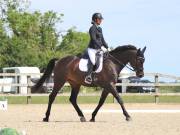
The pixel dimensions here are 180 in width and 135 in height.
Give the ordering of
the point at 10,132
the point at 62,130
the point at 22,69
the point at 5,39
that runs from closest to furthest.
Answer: the point at 10,132, the point at 62,130, the point at 22,69, the point at 5,39

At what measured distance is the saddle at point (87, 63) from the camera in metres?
15.0

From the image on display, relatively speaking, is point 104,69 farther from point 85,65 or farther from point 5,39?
point 5,39

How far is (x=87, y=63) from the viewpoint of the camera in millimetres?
15180

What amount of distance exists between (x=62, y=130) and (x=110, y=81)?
3.09 m

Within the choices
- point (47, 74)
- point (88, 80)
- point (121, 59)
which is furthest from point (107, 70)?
point (47, 74)

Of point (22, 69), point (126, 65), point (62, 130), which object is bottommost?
point (22, 69)

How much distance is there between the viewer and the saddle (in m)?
15.0

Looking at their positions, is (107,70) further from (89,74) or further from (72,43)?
(72,43)

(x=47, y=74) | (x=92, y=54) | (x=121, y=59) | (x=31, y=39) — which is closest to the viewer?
(x=92, y=54)

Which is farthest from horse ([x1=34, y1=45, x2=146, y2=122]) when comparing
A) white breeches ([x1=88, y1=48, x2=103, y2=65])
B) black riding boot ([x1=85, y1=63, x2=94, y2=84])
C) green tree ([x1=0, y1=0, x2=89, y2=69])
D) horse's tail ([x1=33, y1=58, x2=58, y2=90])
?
green tree ([x1=0, y1=0, x2=89, y2=69])

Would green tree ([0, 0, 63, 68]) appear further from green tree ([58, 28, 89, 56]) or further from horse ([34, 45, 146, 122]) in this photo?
horse ([34, 45, 146, 122])

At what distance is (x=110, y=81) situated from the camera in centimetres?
1495

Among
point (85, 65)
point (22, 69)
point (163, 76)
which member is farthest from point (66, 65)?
point (22, 69)

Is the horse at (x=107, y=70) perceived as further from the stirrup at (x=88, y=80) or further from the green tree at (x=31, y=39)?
the green tree at (x=31, y=39)
